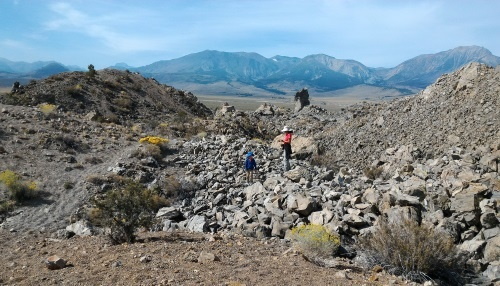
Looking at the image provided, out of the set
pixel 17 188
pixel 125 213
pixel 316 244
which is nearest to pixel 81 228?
pixel 125 213

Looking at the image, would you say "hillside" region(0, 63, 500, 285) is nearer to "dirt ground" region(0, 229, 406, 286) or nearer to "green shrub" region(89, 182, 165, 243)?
"dirt ground" region(0, 229, 406, 286)

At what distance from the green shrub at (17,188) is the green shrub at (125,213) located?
529cm

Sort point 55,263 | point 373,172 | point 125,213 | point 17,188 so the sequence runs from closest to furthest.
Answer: point 55,263 → point 125,213 → point 17,188 → point 373,172

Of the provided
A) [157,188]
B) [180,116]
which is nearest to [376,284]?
[157,188]

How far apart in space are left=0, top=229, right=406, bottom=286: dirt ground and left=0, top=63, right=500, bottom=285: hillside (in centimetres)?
4

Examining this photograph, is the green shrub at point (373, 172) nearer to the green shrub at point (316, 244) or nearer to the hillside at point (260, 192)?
the hillside at point (260, 192)

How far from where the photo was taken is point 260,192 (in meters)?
12.7

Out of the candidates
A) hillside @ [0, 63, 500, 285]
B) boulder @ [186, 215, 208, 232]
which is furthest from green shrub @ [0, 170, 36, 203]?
boulder @ [186, 215, 208, 232]

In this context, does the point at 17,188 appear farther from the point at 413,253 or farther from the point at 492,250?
the point at 492,250

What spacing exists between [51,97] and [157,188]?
2206 cm

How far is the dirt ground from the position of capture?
6.50 m

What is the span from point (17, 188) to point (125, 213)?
20.2ft

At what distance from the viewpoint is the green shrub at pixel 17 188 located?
43.0 feet

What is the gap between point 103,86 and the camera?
120 ft
